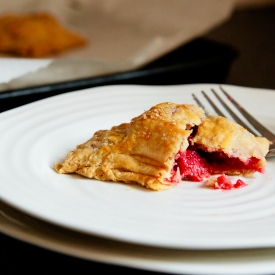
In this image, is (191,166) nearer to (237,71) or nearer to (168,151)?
(168,151)

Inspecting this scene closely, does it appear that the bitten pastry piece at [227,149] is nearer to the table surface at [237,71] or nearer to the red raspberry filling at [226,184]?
the red raspberry filling at [226,184]

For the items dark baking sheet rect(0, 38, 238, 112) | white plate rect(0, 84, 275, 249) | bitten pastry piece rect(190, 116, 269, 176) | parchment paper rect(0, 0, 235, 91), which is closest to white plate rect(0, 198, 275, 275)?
white plate rect(0, 84, 275, 249)

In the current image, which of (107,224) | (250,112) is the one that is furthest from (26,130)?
(250,112)

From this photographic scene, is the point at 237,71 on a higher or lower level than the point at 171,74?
lower

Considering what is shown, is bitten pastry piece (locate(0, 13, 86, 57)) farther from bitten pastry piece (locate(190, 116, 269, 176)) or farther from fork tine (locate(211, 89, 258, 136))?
bitten pastry piece (locate(190, 116, 269, 176))

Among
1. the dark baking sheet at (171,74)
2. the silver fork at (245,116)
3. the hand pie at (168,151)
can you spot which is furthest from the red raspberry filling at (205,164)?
the dark baking sheet at (171,74)

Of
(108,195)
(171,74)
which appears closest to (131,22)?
(171,74)
